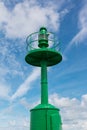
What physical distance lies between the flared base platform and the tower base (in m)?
3.98

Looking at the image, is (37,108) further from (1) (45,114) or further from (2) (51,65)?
(2) (51,65)

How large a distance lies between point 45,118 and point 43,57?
16.5ft

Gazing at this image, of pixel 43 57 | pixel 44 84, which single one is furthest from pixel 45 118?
pixel 43 57

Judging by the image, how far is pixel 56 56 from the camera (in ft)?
72.6

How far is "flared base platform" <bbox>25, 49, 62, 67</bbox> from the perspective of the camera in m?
21.3

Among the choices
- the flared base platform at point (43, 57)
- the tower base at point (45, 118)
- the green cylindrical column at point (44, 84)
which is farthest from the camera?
the flared base platform at point (43, 57)

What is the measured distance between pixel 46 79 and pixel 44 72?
587 millimetres

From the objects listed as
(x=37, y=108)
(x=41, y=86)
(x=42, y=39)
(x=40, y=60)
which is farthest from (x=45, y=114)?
(x=42, y=39)

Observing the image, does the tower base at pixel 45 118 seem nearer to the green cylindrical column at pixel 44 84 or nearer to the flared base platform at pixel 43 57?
the green cylindrical column at pixel 44 84

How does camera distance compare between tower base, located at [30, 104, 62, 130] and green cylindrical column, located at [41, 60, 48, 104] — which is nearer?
tower base, located at [30, 104, 62, 130]

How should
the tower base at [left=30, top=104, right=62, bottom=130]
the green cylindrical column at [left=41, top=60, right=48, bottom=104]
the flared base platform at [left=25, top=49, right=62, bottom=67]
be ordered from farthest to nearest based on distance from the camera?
the flared base platform at [left=25, top=49, right=62, bottom=67] → the green cylindrical column at [left=41, top=60, right=48, bottom=104] → the tower base at [left=30, top=104, right=62, bottom=130]

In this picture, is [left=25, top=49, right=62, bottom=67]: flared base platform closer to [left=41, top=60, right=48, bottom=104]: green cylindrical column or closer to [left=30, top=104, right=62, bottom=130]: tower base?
[left=41, top=60, right=48, bottom=104]: green cylindrical column

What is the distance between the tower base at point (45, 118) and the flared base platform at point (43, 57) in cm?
398

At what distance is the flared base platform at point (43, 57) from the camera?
70.0 ft
